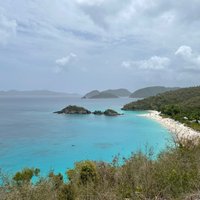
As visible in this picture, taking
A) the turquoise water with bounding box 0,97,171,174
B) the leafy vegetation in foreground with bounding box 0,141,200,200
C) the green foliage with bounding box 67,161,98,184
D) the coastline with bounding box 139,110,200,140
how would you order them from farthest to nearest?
the turquoise water with bounding box 0,97,171,174 → the coastline with bounding box 139,110,200,140 → the green foliage with bounding box 67,161,98,184 → the leafy vegetation in foreground with bounding box 0,141,200,200

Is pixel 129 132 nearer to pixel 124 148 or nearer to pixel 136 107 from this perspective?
pixel 124 148

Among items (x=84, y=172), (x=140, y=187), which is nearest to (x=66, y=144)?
(x=84, y=172)

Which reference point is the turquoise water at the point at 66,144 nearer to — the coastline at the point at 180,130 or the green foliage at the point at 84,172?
the coastline at the point at 180,130

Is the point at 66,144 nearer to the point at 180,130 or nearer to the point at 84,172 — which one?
the point at 180,130

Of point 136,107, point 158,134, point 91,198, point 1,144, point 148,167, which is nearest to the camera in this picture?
point 91,198

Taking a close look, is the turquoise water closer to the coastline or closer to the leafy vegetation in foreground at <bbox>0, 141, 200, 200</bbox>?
the coastline

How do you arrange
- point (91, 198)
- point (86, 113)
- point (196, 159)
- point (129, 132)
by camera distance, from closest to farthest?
1. point (91, 198)
2. point (196, 159)
3. point (129, 132)
4. point (86, 113)

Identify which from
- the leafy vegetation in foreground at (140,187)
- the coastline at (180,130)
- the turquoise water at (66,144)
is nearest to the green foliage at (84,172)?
the leafy vegetation in foreground at (140,187)

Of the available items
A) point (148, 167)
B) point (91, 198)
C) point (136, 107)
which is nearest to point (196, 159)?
point (148, 167)

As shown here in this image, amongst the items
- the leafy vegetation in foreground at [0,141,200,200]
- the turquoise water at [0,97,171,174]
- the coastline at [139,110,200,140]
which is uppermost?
the leafy vegetation in foreground at [0,141,200,200]

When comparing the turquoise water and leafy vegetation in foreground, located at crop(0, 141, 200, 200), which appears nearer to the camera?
leafy vegetation in foreground, located at crop(0, 141, 200, 200)

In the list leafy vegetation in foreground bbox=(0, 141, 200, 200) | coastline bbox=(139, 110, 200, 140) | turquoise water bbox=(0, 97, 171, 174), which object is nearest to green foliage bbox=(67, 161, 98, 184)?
leafy vegetation in foreground bbox=(0, 141, 200, 200)
